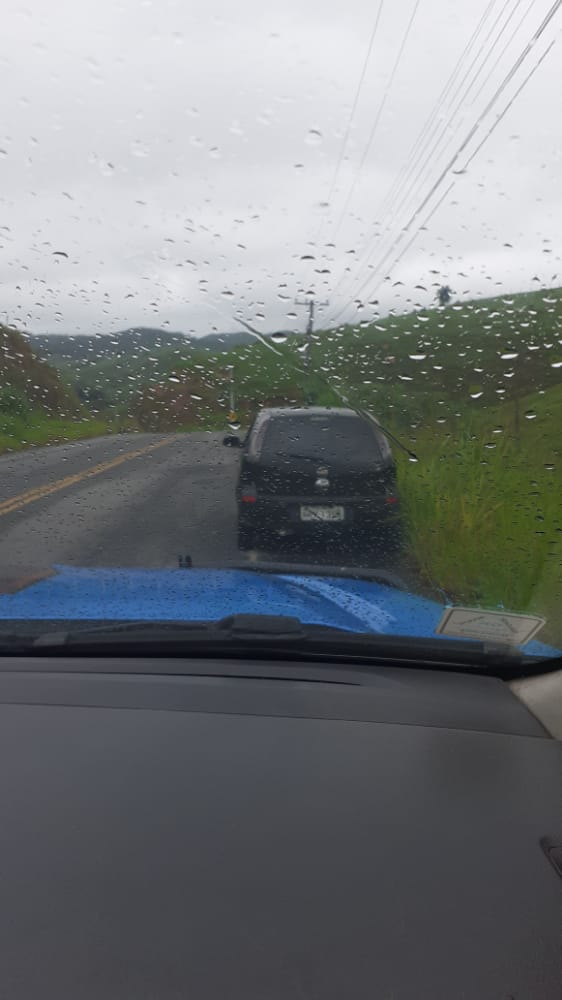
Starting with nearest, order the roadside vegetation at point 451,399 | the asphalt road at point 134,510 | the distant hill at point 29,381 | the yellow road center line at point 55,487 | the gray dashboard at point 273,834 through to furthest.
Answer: the gray dashboard at point 273,834 < the roadside vegetation at point 451,399 < the asphalt road at point 134,510 < the distant hill at point 29,381 < the yellow road center line at point 55,487

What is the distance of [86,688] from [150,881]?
1.34 metres

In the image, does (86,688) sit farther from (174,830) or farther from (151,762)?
(174,830)

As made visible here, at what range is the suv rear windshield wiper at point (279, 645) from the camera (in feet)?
12.4

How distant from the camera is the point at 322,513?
5703 millimetres

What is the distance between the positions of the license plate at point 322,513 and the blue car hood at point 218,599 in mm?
1028

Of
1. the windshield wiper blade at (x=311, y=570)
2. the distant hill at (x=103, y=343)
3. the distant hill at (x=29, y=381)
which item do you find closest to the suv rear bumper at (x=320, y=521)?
the windshield wiper blade at (x=311, y=570)

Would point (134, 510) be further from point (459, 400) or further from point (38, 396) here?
point (459, 400)

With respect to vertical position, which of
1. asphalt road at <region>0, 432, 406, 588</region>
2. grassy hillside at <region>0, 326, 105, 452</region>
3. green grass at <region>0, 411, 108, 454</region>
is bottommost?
asphalt road at <region>0, 432, 406, 588</region>

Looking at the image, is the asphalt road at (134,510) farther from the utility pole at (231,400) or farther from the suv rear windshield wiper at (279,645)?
the suv rear windshield wiper at (279,645)

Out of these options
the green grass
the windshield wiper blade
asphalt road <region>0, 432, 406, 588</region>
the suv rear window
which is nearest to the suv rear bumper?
asphalt road <region>0, 432, 406, 588</region>

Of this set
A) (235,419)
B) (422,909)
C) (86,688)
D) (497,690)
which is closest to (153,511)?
(235,419)

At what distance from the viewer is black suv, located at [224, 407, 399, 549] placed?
567cm

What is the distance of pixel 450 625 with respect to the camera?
3707 millimetres

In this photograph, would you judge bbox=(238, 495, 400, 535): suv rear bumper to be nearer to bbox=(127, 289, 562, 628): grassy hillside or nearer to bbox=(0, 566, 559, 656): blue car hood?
bbox=(127, 289, 562, 628): grassy hillside
